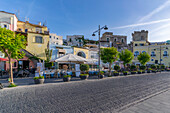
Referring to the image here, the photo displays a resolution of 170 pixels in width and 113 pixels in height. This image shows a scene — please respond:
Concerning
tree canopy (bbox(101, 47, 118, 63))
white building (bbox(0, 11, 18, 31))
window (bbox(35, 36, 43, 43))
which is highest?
white building (bbox(0, 11, 18, 31))

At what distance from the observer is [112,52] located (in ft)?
45.2

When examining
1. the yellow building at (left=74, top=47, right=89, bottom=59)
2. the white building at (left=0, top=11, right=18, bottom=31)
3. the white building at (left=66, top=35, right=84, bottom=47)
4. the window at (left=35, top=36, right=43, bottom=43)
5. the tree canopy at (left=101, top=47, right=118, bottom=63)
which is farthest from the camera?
the white building at (left=66, top=35, right=84, bottom=47)

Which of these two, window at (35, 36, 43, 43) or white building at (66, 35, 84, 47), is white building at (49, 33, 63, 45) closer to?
white building at (66, 35, 84, 47)

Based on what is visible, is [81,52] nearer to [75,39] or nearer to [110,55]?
[110,55]

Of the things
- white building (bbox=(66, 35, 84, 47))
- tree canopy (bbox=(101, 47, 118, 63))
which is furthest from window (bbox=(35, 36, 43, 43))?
white building (bbox=(66, 35, 84, 47))

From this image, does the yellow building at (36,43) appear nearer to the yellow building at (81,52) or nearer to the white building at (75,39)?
the yellow building at (81,52)

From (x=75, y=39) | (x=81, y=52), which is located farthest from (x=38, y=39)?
(x=75, y=39)

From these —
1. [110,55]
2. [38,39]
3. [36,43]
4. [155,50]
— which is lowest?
[110,55]

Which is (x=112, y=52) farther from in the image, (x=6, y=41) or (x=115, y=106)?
(x=6, y=41)

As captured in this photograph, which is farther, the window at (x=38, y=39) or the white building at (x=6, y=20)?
the window at (x=38, y=39)

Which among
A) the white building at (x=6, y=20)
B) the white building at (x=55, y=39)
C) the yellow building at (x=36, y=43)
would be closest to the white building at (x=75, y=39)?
the white building at (x=55, y=39)

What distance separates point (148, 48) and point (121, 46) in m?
10.8

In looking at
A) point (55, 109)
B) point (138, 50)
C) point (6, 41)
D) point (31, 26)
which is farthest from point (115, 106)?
point (138, 50)

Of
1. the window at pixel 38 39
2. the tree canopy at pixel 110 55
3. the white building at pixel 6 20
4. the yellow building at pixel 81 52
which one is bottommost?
the tree canopy at pixel 110 55
